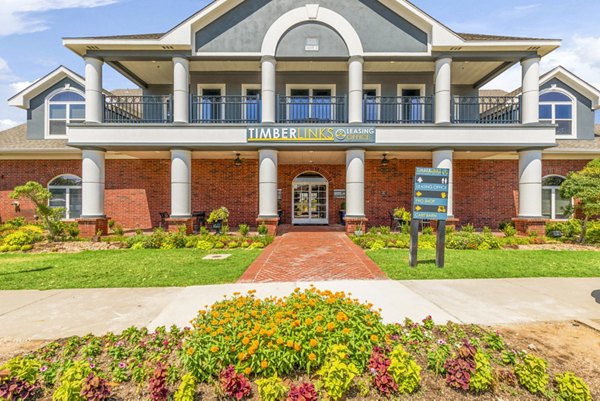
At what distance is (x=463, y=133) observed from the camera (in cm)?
1362

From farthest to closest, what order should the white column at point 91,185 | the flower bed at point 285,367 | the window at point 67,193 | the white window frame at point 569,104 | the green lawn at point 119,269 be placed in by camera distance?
the window at point 67,193
the white window frame at point 569,104
the white column at point 91,185
the green lawn at point 119,269
the flower bed at point 285,367

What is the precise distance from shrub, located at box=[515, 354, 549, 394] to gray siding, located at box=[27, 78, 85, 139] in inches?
842

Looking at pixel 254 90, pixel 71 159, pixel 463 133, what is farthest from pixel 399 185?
pixel 71 159

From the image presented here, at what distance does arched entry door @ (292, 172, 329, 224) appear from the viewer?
1795 centimetres

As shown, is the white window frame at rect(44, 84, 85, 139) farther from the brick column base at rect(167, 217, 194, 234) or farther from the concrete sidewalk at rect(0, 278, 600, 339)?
the concrete sidewalk at rect(0, 278, 600, 339)

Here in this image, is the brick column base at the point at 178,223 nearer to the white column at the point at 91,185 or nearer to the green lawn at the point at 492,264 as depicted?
the white column at the point at 91,185

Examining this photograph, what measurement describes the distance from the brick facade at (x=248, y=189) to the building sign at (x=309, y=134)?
397cm

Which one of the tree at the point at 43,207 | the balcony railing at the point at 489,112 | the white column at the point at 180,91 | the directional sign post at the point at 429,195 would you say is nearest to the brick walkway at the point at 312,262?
the directional sign post at the point at 429,195

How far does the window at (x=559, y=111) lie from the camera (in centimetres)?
1689

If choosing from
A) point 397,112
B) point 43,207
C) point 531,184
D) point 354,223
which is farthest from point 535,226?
point 43,207

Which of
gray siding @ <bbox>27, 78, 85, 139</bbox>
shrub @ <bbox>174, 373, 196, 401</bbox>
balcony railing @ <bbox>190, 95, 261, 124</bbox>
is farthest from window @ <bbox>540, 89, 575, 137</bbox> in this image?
gray siding @ <bbox>27, 78, 85, 139</bbox>

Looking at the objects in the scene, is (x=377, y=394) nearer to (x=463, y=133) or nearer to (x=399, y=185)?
(x=463, y=133)

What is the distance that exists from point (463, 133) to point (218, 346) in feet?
45.2

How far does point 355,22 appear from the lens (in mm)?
13797
